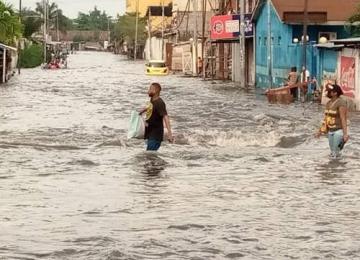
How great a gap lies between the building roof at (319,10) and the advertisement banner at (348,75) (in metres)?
9.22

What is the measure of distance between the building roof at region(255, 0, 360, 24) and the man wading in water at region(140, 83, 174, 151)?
25.8 metres

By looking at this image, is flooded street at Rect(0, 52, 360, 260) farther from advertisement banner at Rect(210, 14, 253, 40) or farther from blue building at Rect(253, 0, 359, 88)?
advertisement banner at Rect(210, 14, 253, 40)

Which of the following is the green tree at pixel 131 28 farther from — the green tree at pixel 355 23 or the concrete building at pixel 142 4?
the green tree at pixel 355 23

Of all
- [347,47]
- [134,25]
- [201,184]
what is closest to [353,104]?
[347,47]

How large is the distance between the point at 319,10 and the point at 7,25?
81.5 ft

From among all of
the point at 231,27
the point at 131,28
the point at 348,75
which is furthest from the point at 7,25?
the point at 131,28

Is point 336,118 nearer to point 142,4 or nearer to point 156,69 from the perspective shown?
point 156,69

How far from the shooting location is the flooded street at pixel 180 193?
9164mm

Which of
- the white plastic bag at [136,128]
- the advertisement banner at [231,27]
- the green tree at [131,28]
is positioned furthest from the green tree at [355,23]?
the green tree at [131,28]

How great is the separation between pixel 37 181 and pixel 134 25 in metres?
127

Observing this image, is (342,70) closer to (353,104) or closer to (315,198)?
(353,104)

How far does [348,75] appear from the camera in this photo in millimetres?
31094

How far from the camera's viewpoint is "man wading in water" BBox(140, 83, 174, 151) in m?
15.5

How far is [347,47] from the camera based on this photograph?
101ft
